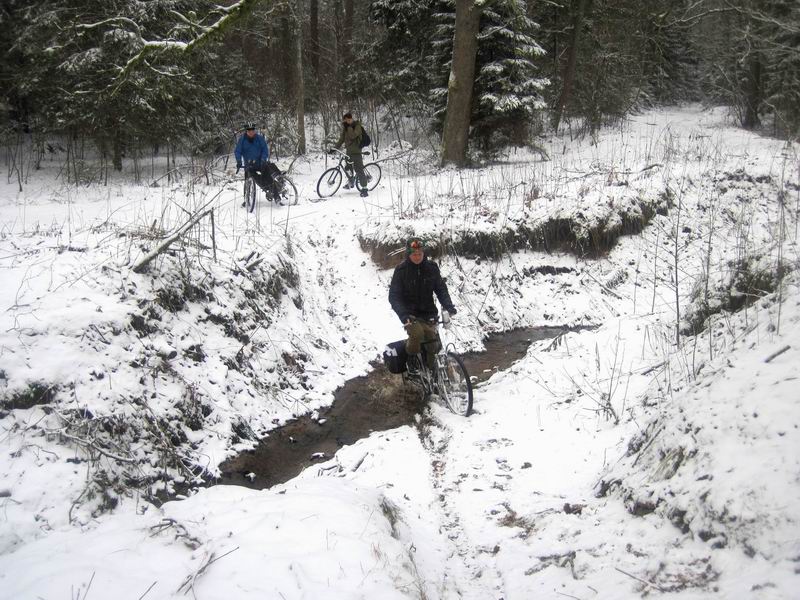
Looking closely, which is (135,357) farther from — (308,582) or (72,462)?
(308,582)

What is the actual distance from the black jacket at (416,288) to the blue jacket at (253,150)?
20.5 feet

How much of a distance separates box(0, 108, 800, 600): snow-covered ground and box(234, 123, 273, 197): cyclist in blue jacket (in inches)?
54.7

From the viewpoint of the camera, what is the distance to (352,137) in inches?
518

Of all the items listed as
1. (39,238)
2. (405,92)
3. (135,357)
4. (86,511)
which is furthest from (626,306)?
(405,92)

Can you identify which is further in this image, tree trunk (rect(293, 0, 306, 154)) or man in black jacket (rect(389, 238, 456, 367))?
tree trunk (rect(293, 0, 306, 154))

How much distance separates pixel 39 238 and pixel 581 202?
10.0 meters

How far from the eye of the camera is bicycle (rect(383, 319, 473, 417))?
6.84m

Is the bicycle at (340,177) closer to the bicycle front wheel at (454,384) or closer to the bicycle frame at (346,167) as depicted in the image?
the bicycle frame at (346,167)

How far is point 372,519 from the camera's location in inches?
155

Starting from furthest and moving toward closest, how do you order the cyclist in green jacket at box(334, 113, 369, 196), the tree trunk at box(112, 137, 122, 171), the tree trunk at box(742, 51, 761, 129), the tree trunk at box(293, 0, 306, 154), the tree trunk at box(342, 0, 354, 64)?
the tree trunk at box(742, 51, 761, 129) → the tree trunk at box(342, 0, 354, 64) → the tree trunk at box(293, 0, 306, 154) → the tree trunk at box(112, 137, 122, 171) → the cyclist in green jacket at box(334, 113, 369, 196)

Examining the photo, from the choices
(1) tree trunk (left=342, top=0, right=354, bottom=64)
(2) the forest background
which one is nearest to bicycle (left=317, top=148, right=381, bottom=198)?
(2) the forest background

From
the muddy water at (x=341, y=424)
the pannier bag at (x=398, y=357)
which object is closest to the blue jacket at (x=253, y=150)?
the muddy water at (x=341, y=424)

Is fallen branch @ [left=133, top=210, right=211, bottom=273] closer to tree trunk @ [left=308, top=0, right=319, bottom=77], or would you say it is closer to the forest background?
the forest background

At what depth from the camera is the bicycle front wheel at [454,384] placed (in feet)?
22.2
